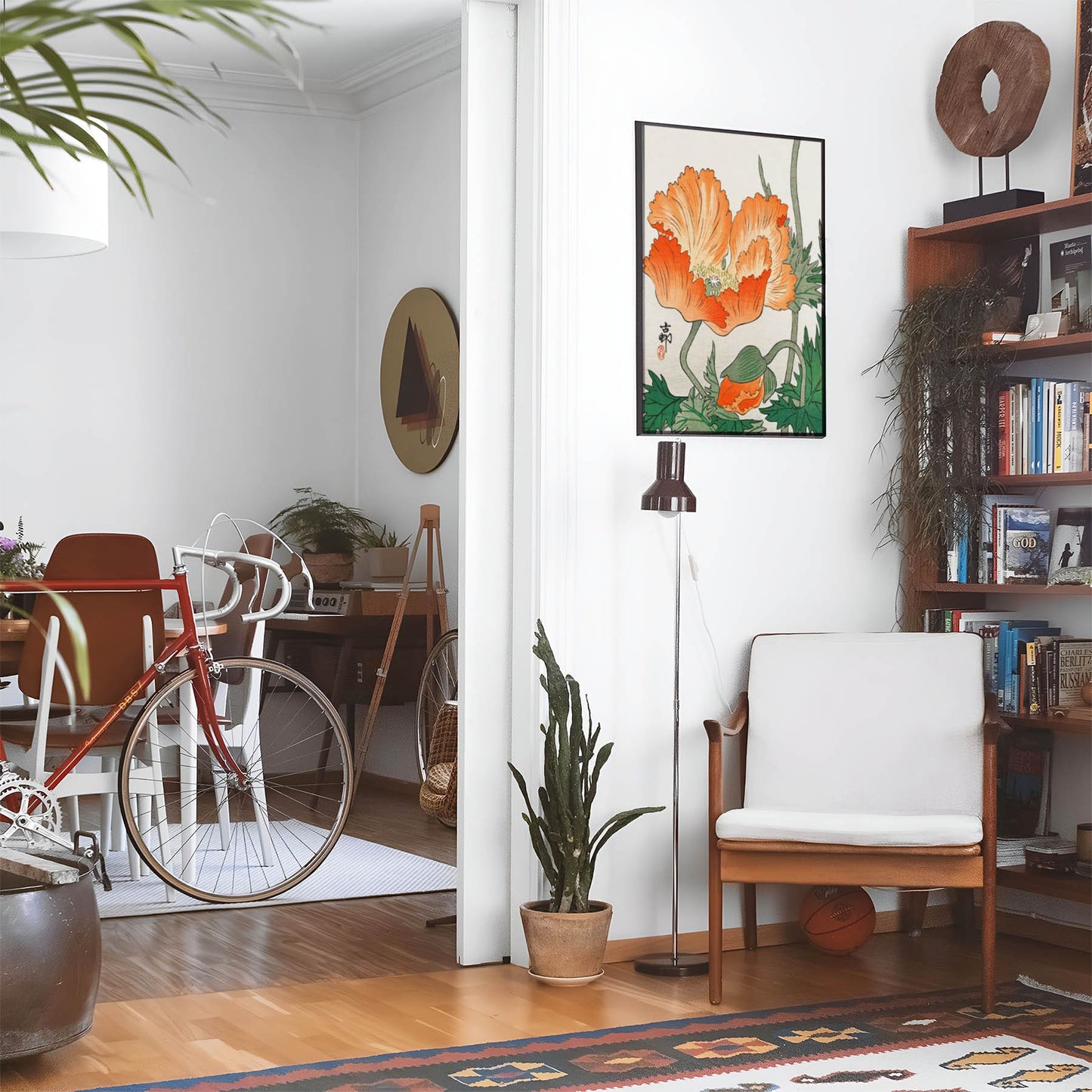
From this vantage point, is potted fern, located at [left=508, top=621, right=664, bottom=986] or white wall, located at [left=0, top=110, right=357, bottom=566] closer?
potted fern, located at [left=508, top=621, right=664, bottom=986]

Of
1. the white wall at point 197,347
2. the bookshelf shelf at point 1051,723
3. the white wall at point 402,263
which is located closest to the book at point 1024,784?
the bookshelf shelf at point 1051,723

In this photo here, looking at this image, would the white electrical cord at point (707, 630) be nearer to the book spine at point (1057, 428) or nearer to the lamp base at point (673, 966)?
the lamp base at point (673, 966)

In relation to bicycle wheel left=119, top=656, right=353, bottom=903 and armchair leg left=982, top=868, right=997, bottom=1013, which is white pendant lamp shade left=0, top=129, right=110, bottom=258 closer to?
bicycle wheel left=119, top=656, right=353, bottom=903

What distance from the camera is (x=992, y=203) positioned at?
13.0 ft

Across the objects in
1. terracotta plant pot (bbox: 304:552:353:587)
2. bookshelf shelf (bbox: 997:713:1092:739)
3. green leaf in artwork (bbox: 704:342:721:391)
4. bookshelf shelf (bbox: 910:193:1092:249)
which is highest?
bookshelf shelf (bbox: 910:193:1092:249)

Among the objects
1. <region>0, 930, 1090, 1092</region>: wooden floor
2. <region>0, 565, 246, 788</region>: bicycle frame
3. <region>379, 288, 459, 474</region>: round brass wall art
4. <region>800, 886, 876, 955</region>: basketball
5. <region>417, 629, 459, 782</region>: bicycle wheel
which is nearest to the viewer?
<region>0, 930, 1090, 1092</region>: wooden floor

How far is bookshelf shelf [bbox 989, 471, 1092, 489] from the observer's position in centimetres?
370

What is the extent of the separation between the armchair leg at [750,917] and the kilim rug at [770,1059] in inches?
23.9

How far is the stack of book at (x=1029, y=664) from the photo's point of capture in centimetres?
379

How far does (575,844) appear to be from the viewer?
11.3 ft

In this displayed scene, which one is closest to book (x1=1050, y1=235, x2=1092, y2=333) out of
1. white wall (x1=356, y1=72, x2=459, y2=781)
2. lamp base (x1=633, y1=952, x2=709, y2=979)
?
lamp base (x1=633, y1=952, x2=709, y2=979)

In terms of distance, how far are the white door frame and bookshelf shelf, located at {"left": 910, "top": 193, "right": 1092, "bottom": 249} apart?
1115 mm

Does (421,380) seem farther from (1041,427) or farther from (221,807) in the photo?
(1041,427)

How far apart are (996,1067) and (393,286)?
4.82m
